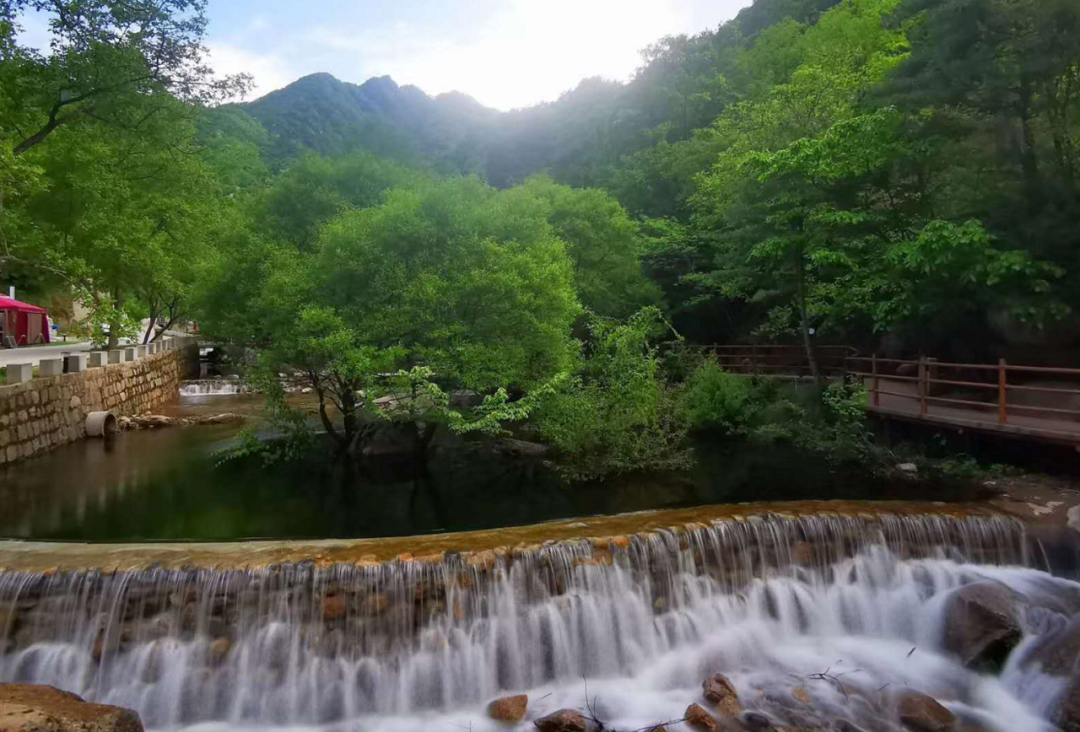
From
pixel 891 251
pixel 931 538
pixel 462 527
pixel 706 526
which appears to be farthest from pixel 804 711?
pixel 891 251

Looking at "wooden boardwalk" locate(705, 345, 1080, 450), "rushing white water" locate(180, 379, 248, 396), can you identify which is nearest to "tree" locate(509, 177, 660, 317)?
"wooden boardwalk" locate(705, 345, 1080, 450)

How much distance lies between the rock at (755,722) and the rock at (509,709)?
2112 mm

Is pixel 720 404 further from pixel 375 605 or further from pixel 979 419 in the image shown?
pixel 375 605

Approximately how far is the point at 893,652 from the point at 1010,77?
1037 centimetres

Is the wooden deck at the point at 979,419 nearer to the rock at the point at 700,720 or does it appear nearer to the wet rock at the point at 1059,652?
the wet rock at the point at 1059,652

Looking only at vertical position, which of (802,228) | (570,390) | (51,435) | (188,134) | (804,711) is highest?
(188,134)

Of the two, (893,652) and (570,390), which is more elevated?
(570,390)

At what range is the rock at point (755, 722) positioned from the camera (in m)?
6.32

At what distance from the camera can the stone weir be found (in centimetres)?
673

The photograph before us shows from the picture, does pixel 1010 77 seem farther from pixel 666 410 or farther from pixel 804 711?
pixel 804 711

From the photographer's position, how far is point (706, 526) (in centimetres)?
838

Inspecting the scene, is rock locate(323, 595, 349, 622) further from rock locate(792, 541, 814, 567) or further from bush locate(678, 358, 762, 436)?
bush locate(678, 358, 762, 436)

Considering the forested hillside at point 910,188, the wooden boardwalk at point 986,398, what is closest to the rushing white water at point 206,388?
the forested hillside at point 910,188

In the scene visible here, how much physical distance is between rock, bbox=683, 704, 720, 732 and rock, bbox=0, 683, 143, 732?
4.77 meters
